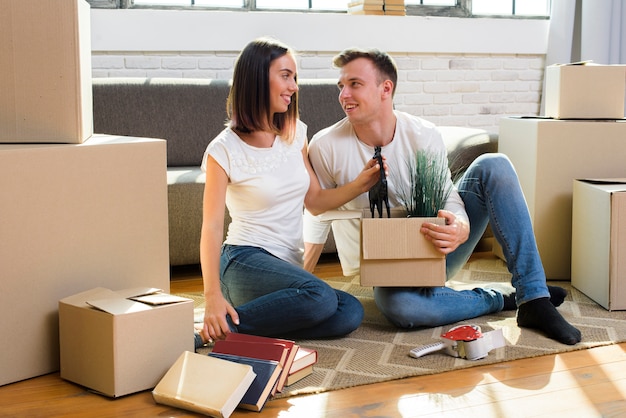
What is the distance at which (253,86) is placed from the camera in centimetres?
254

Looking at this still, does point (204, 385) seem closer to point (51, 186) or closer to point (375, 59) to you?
point (51, 186)

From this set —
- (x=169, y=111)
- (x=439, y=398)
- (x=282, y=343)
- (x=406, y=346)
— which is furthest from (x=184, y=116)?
(x=439, y=398)

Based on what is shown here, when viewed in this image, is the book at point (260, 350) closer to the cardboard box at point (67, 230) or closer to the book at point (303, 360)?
the book at point (303, 360)

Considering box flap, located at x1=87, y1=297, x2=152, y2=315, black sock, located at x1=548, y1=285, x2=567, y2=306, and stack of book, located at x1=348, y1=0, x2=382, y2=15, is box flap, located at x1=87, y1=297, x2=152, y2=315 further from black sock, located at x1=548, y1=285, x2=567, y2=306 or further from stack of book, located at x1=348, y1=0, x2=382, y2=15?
stack of book, located at x1=348, y1=0, x2=382, y2=15

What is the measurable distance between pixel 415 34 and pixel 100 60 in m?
1.77

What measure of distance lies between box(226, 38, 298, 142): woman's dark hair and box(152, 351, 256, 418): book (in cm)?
79

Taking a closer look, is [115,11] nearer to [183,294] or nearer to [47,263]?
[183,294]

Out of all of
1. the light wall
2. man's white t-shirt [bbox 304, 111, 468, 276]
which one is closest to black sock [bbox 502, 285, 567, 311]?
man's white t-shirt [bbox 304, 111, 468, 276]

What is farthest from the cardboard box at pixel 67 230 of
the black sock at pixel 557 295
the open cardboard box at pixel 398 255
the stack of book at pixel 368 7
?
the stack of book at pixel 368 7

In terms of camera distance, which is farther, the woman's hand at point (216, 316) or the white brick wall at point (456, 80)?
the white brick wall at point (456, 80)

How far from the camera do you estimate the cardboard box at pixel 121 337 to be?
2105mm

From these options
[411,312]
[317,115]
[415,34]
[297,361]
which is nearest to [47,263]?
[297,361]

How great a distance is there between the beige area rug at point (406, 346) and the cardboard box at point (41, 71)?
79 cm

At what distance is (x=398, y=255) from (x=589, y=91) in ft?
4.50
